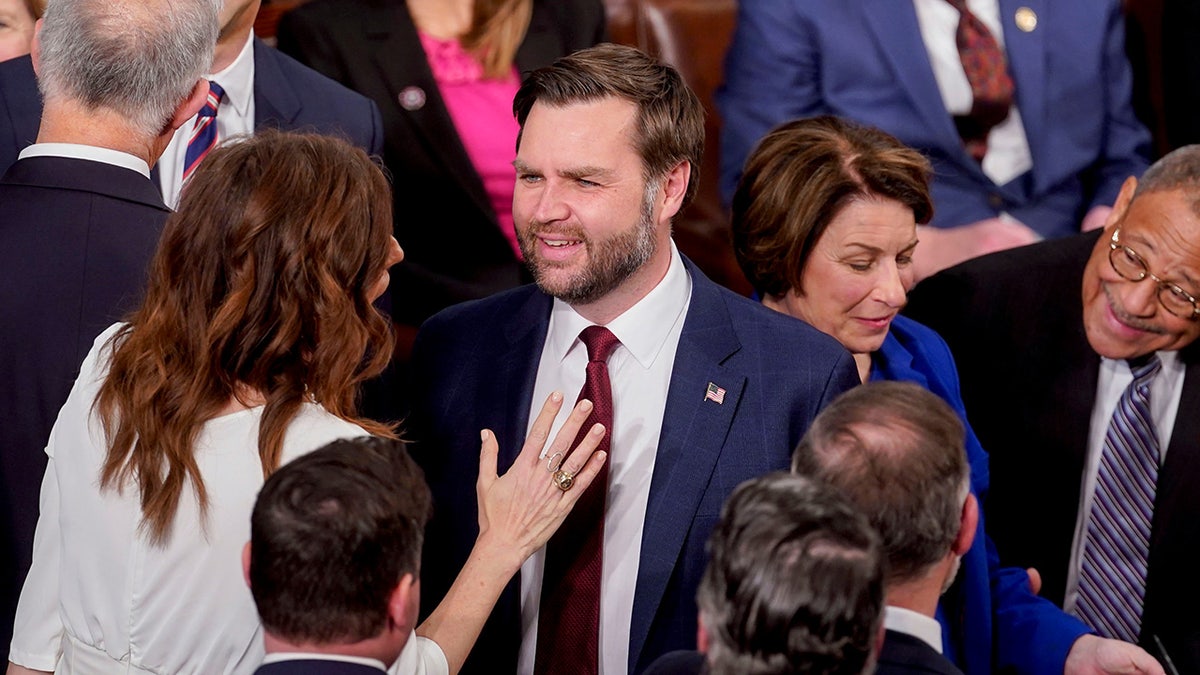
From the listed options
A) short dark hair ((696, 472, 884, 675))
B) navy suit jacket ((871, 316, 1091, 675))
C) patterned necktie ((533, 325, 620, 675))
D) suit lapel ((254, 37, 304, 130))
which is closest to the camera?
short dark hair ((696, 472, 884, 675))

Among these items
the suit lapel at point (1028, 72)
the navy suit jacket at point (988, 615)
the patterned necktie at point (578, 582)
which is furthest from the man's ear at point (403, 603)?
the suit lapel at point (1028, 72)

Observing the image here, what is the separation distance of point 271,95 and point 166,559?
1.39m

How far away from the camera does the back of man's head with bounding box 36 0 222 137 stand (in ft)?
7.25

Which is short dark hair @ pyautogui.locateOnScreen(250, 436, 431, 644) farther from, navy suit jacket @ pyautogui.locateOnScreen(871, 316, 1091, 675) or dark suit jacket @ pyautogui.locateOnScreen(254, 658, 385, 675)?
navy suit jacket @ pyautogui.locateOnScreen(871, 316, 1091, 675)

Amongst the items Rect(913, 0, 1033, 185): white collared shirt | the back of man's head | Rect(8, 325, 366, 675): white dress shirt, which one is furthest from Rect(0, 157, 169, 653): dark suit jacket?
Rect(913, 0, 1033, 185): white collared shirt

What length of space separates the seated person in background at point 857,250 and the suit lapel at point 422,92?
905 mm

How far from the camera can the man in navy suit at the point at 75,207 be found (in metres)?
2.10

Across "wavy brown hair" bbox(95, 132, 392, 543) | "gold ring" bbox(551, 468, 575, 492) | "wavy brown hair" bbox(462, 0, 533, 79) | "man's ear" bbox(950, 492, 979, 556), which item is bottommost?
"gold ring" bbox(551, 468, 575, 492)

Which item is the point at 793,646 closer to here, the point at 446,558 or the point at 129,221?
the point at 446,558

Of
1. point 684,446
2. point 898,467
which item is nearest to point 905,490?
point 898,467

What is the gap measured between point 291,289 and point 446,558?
0.64 metres

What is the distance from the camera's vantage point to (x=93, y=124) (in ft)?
7.30

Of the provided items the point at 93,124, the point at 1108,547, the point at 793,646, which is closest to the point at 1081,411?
the point at 1108,547

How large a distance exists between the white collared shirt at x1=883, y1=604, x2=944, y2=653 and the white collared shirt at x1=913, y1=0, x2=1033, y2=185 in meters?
2.26
